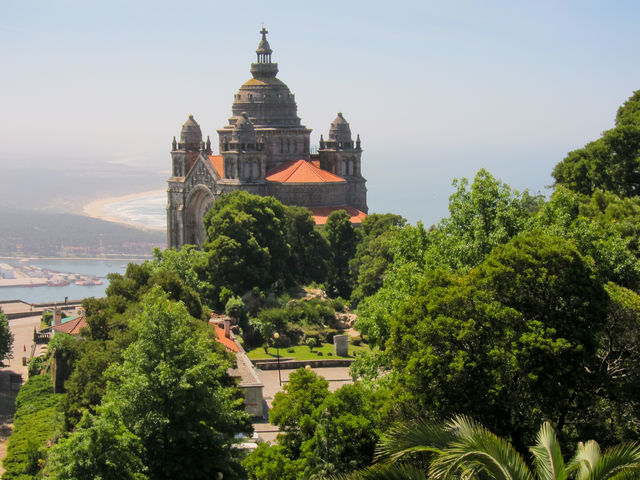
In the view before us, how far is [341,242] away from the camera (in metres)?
71.9

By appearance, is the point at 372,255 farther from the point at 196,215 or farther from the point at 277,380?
the point at 196,215

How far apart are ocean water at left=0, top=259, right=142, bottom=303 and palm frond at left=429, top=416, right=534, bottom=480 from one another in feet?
282

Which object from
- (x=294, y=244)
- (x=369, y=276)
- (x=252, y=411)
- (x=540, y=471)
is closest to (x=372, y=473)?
(x=540, y=471)

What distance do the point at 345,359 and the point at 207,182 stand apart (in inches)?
1331

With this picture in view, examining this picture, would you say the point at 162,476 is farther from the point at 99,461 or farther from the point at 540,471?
the point at 540,471

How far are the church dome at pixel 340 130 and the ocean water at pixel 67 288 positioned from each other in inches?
1244

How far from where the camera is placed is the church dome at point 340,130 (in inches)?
3462

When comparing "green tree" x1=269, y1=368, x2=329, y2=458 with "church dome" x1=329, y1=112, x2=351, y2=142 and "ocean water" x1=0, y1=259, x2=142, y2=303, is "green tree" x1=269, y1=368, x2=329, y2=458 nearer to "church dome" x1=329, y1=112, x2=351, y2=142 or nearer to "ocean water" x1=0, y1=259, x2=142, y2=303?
"church dome" x1=329, y1=112, x2=351, y2=142

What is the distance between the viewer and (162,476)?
2650 centimetres

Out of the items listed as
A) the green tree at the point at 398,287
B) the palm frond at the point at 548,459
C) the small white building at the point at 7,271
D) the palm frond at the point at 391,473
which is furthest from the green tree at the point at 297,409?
the small white building at the point at 7,271

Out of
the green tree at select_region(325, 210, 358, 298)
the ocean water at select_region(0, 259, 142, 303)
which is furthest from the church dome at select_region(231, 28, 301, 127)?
the ocean water at select_region(0, 259, 142, 303)

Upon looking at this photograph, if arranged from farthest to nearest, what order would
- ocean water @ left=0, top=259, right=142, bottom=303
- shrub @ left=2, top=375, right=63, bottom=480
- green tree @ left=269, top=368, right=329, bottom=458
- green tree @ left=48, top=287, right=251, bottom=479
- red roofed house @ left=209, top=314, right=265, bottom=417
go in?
ocean water @ left=0, top=259, right=142, bottom=303, red roofed house @ left=209, top=314, right=265, bottom=417, shrub @ left=2, top=375, right=63, bottom=480, green tree @ left=269, top=368, right=329, bottom=458, green tree @ left=48, top=287, right=251, bottom=479

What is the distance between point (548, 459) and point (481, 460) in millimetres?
1090

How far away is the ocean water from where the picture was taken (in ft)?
430
